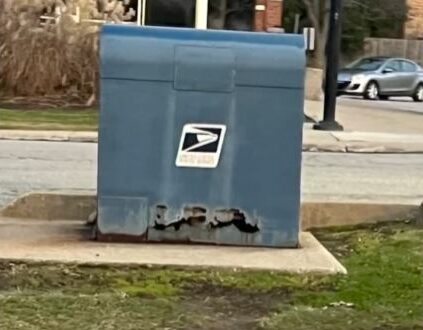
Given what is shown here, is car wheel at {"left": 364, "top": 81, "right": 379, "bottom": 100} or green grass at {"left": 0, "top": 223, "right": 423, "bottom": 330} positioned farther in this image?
car wheel at {"left": 364, "top": 81, "right": 379, "bottom": 100}

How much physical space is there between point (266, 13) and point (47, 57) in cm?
881

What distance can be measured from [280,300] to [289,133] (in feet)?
4.90

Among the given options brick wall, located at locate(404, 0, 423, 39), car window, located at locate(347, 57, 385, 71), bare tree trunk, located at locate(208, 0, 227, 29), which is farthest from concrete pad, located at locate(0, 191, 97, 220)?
brick wall, located at locate(404, 0, 423, 39)

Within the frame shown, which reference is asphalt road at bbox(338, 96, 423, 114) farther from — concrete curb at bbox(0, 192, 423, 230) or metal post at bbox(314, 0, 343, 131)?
concrete curb at bbox(0, 192, 423, 230)

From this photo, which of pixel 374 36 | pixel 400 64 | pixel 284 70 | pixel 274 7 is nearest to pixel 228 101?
pixel 284 70

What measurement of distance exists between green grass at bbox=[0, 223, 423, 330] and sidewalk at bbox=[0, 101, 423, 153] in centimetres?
1172

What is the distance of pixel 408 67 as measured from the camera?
36.9 meters

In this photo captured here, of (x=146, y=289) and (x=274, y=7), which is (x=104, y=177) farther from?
(x=274, y=7)

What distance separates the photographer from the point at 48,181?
1217 cm

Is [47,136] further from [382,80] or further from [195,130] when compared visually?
[382,80]

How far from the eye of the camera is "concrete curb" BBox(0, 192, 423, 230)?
7.83 m

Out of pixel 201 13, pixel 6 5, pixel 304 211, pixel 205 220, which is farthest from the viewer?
pixel 201 13

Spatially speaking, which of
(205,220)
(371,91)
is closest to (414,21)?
(371,91)

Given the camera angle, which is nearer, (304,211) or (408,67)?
(304,211)
